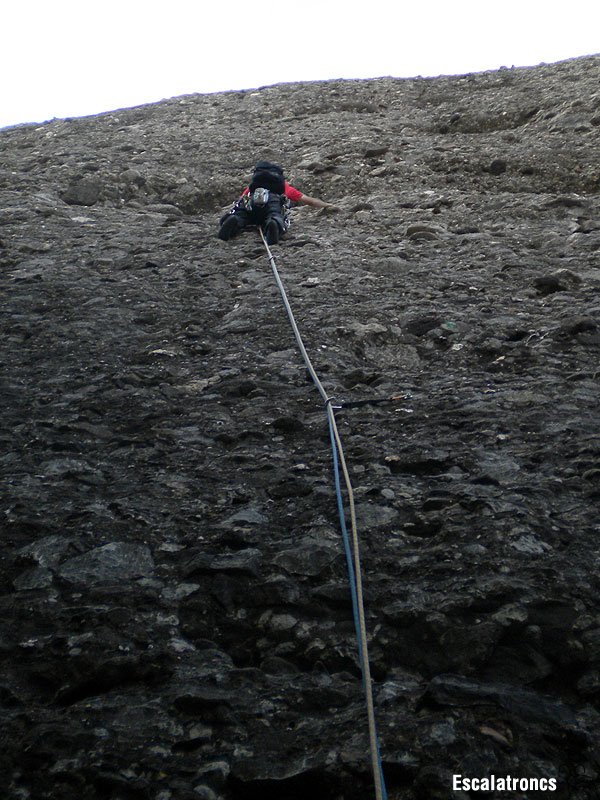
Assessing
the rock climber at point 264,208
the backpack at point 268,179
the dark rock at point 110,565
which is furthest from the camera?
the backpack at point 268,179

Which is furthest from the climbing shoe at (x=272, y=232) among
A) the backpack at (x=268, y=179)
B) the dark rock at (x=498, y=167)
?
the dark rock at (x=498, y=167)

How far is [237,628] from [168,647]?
0.23 metres

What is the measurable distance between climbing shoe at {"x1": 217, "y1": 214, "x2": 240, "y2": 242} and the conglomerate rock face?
25 centimetres

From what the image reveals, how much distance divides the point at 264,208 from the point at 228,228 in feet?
1.15

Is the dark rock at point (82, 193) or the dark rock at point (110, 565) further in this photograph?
the dark rock at point (82, 193)

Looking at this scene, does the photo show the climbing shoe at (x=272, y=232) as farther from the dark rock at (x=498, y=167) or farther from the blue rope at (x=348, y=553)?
the blue rope at (x=348, y=553)

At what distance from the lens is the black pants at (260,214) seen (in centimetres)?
631

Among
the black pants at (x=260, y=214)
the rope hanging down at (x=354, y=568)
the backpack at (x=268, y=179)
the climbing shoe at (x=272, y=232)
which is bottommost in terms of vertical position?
the rope hanging down at (x=354, y=568)

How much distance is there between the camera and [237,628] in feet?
7.61

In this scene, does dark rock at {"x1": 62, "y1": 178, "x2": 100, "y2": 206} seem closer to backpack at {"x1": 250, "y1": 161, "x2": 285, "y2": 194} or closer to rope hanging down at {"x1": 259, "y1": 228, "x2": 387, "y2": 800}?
backpack at {"x1": 250, "y1": 161, "x2": 285, "y2": 194}

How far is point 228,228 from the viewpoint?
6328 millimetres

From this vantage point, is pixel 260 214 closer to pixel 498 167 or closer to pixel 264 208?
pixel 264 208

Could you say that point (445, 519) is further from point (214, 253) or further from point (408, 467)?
point (214, 253)

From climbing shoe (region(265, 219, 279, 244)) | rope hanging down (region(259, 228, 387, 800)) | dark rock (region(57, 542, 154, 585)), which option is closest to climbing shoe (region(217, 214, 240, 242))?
climbing shoe (region(265, 219, 279, 244))
